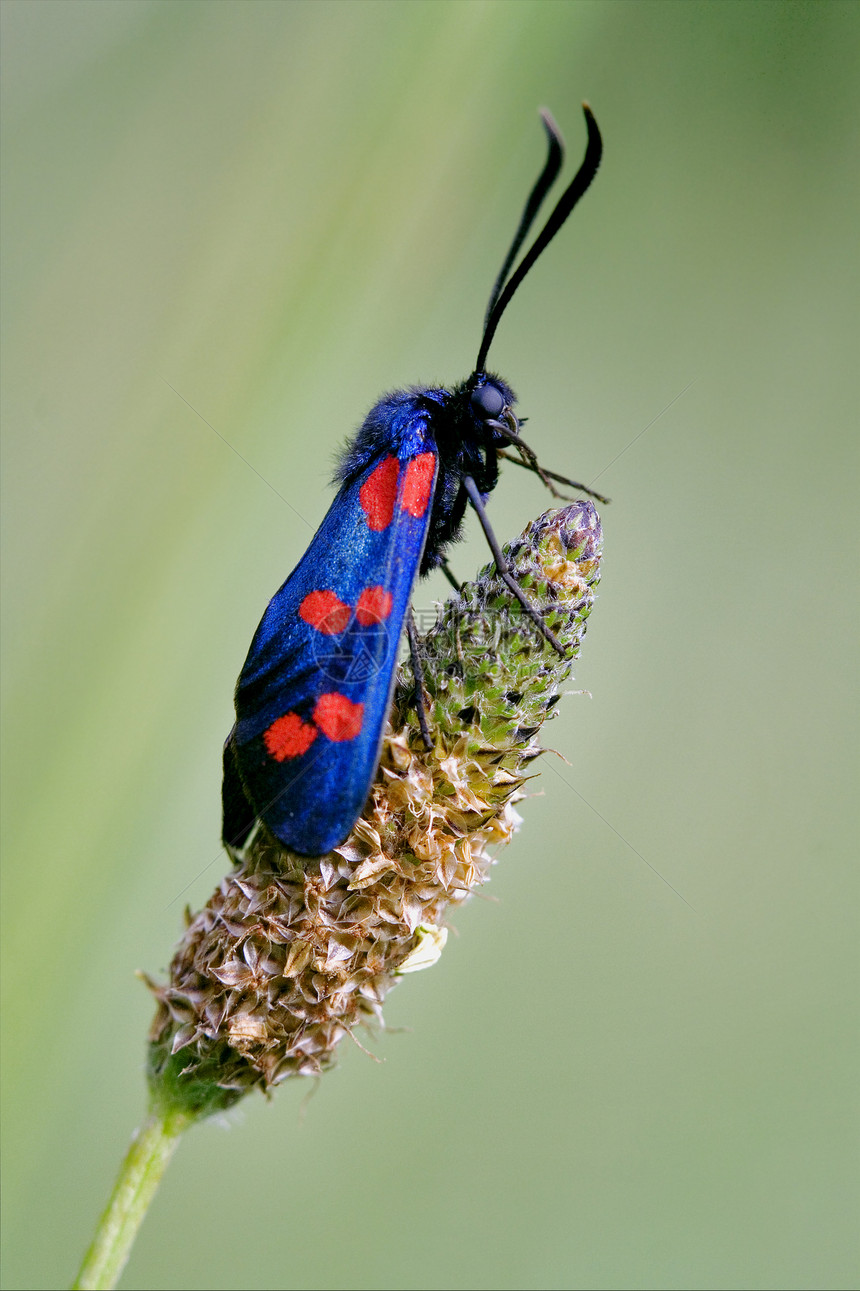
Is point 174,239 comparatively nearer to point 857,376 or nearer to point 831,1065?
point 857,376

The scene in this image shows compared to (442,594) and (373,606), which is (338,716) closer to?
(373,606)

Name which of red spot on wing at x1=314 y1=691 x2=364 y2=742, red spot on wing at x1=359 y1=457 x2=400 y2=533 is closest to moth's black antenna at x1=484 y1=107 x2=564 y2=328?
red spot on wing at x1=359 y1=457 x2=400 y2=533

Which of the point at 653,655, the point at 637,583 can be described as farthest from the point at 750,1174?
the point at 637,583

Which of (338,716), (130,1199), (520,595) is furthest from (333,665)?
(130,1199)

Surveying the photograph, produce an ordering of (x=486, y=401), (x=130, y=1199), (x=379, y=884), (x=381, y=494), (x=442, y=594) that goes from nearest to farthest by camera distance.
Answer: (x=130, y=1199)
(x=379, y=884)
(x=381, y=494)
(x=486, y=401)
(x=442, y=594)

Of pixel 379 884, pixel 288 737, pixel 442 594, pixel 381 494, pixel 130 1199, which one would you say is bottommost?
pixel 130 1199

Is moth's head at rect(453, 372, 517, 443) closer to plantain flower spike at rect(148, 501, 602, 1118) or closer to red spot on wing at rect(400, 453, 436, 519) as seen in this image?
red spot on wing at rect(400, 453, 436, 519)
